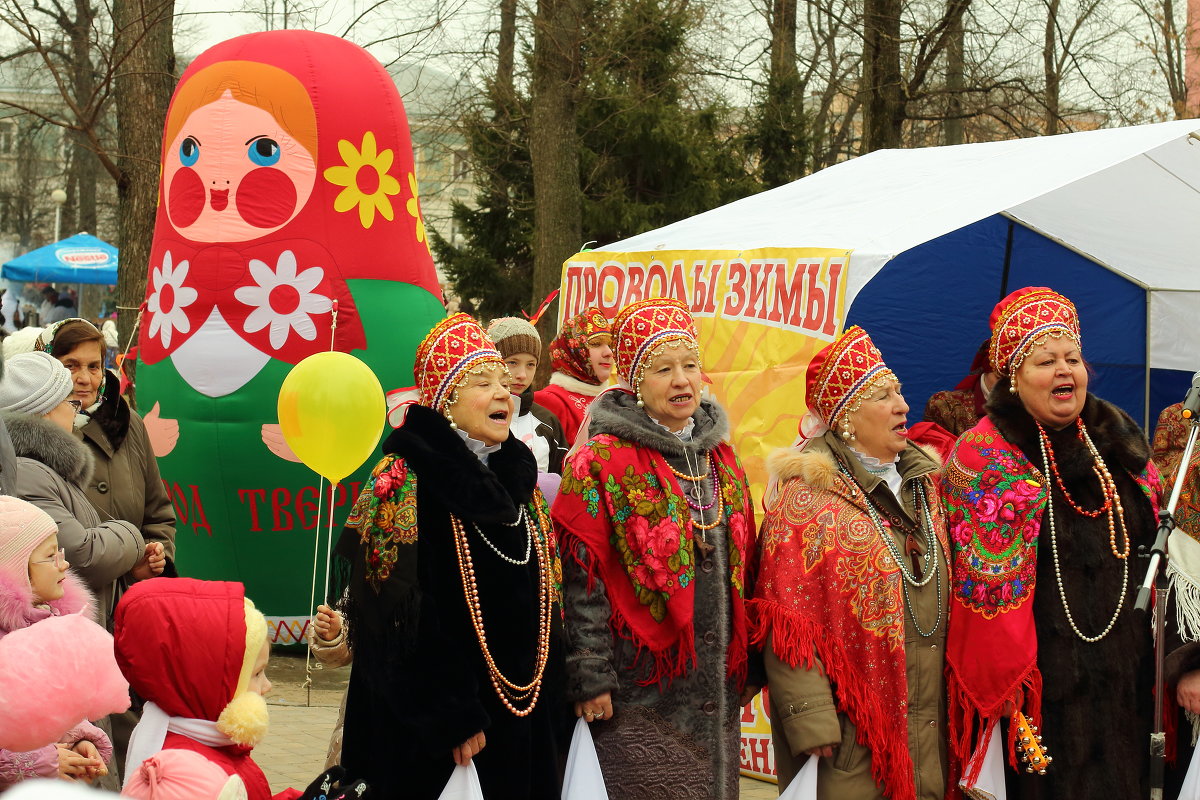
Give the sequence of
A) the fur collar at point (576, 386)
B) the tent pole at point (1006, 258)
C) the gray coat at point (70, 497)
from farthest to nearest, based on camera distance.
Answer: the fur collar at point (576, 386) → the tent pole at point (1006, 258) → the gray coat at point (70, 497)

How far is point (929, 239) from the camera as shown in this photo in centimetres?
605

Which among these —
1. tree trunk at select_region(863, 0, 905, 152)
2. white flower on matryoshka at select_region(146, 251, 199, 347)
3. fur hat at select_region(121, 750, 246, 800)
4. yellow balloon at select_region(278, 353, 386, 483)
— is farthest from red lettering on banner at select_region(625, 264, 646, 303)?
tree trunk at select_region(863, 0, 905, 152)

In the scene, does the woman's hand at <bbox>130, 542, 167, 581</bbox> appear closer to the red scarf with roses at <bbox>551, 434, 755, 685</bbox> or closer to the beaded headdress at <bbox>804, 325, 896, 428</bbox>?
the red scarf with roses at <bbox>551, 434, 755, 685</bbox>

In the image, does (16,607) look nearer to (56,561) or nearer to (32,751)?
(56,561)

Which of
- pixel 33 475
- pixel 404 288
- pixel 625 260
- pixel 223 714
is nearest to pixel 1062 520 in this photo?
pixel 223 714

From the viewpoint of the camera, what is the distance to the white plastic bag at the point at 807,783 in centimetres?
396

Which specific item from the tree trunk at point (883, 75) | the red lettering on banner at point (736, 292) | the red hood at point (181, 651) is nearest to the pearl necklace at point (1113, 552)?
the red hood at point (181, 651)

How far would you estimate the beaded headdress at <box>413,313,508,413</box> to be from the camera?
388 centimetres

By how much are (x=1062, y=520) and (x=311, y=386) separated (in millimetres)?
3876

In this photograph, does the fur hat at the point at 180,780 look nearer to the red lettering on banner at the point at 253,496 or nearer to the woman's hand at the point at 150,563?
the woman's hand at the point at 150,563

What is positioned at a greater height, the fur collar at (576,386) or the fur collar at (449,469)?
the fur collar at (576,386)

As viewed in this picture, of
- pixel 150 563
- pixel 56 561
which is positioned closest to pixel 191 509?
pixel 150 563

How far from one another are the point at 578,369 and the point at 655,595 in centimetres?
325

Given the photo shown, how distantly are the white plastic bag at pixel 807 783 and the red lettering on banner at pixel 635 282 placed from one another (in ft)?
12.5
